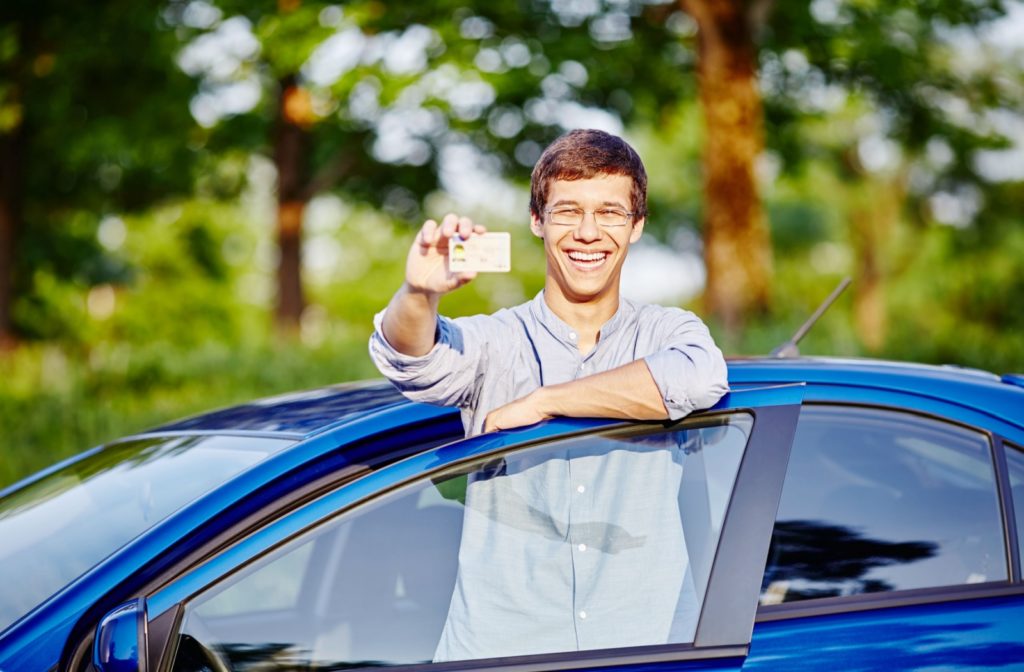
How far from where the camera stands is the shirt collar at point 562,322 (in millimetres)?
2520

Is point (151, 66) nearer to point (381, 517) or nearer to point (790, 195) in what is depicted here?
point (381, 517)

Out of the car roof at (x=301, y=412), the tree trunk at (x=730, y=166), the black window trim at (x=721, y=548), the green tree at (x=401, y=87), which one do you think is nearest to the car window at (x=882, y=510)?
the black window trim at (x=721, y=548)

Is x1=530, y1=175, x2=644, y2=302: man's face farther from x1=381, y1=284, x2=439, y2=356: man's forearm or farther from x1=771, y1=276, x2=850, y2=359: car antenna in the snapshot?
x1=771, y1=276, x2=850, y2=359: car antenna

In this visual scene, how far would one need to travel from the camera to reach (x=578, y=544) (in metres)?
2.25

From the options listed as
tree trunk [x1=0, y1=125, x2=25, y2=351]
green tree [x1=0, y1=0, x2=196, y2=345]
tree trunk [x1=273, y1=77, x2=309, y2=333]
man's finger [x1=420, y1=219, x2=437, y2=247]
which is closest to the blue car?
man's finger [x1=420, y1=219, x2=437, y2=247]

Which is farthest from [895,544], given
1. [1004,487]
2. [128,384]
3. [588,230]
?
[128,384]

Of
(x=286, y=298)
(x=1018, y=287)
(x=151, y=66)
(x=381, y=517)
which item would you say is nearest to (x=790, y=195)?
(x=1018, y=287)

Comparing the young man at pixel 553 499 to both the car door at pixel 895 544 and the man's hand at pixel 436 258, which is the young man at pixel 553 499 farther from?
the car door at pixel 895 544

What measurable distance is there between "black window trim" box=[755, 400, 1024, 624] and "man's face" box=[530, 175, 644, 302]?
19.7 inches

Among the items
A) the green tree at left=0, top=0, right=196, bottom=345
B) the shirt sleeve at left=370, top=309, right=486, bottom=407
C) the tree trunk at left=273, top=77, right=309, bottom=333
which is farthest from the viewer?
the tree trunk at left=273, top=77, right=309, bottom=333

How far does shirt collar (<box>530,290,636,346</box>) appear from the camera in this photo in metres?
2.52

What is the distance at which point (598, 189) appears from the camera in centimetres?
247

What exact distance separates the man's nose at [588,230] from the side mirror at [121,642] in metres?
1.13

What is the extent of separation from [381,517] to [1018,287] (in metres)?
18.9
